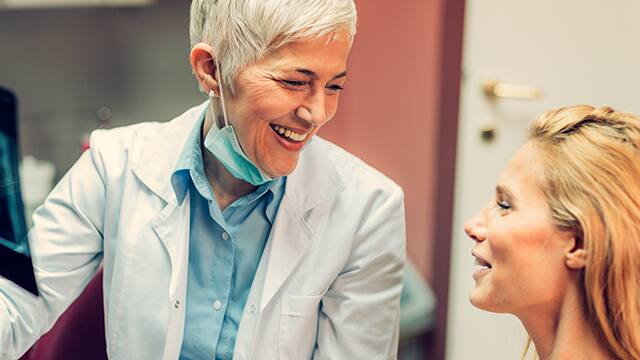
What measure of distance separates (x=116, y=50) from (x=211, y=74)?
1.31 m

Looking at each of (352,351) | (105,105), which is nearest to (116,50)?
(105,105)

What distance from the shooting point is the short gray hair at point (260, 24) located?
1.16 m

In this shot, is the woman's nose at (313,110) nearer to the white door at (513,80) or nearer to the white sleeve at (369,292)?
the white sleeve at (369,292)

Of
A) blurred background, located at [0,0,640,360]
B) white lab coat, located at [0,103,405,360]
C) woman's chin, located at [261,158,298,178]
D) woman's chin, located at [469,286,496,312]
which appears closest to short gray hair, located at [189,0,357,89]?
woman's chin, located at [261,158,298,178]

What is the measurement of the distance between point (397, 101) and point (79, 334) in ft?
4.80

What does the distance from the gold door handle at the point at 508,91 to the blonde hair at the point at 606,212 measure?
90 centimetres

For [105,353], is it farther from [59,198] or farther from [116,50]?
[116,50]

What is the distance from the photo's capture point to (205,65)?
50.1 inches

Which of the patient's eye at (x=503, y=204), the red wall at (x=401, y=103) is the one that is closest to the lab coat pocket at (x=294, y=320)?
the patient's eye at (x=503, y=204)

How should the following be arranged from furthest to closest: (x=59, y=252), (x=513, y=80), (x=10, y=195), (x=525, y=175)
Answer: (x=513, y=80), (x=59, y=252), (x=10, y=195), (x=525, y=175)

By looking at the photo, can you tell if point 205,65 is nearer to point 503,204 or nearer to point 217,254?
point 217,254

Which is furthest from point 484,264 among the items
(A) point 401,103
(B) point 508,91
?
(A) point 401,103

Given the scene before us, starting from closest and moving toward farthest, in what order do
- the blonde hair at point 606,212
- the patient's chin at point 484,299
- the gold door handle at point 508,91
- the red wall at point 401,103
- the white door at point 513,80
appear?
the blonde hair at point 606,212 < the patient's chin at point 484,299 < the white door at point 513,80 < the gold door handle at point 508,91 < the red wall at point 401,103

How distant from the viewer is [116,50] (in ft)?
8.09
